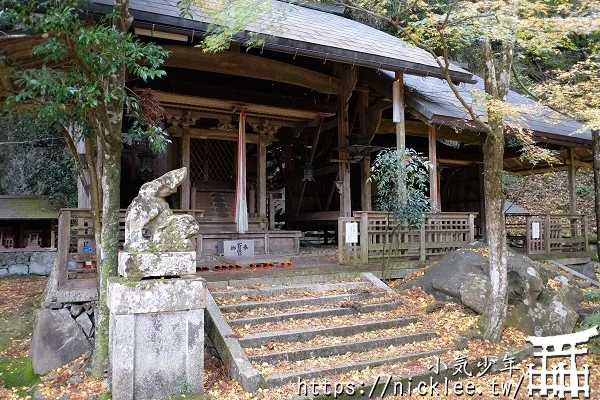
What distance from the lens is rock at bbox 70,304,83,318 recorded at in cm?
617

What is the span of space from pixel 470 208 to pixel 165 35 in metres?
13.6

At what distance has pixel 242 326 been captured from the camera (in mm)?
5566

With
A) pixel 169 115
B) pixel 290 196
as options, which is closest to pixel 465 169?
pixel 290 196

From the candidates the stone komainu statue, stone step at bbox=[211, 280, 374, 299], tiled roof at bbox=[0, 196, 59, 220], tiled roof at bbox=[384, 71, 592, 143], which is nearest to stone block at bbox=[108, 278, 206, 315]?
the stone komainu statue

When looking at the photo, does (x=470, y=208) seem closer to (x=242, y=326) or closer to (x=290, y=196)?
(x=290, y=196)

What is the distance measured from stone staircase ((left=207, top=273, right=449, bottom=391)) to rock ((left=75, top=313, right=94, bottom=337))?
71.6 inches

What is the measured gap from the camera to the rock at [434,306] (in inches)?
269

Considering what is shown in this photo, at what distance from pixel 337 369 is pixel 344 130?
7514 millimetres

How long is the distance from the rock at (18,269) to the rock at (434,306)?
36.8ft

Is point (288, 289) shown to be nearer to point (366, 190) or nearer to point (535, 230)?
point (366, 190)

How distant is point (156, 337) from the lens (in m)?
4.42

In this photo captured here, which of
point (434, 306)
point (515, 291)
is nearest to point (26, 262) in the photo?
point (434, 306)

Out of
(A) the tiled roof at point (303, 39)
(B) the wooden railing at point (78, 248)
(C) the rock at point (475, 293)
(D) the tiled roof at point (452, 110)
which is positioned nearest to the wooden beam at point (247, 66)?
(A) the tiled roof at point (303, 39)

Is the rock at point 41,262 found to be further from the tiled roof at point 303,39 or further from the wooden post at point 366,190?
the wooden post at point 366,190
